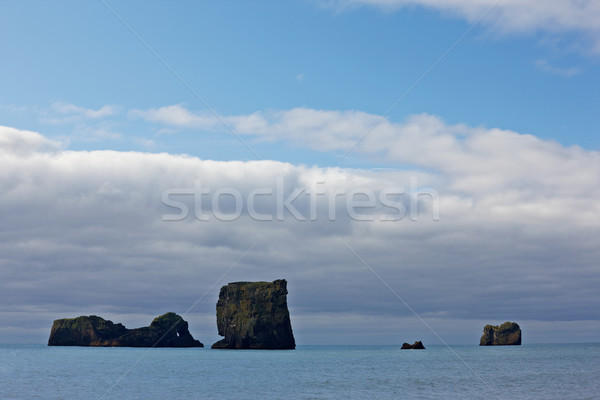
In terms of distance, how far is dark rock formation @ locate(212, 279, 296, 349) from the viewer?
190625 mm

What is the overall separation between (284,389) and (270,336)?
121 m

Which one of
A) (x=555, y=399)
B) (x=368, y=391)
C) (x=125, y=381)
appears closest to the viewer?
(x=555, y=399)

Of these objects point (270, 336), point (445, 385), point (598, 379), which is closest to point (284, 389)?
point (445, 385)

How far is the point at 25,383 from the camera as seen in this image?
7825cm

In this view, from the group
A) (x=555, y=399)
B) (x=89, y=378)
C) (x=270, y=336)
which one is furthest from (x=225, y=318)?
(x=555, y=399)

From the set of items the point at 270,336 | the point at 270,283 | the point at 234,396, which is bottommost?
the point at 234,396

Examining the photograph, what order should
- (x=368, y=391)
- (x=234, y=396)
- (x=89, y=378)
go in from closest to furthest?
(x=234, y=396) → (x=368, y=391) → (x=89, y=378)

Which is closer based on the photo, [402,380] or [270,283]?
[402,380]

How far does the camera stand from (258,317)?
190 meters

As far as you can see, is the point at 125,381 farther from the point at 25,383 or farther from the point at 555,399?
the point at 555,399

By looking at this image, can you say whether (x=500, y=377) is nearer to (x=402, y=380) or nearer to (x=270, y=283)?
(x=402, y=380)

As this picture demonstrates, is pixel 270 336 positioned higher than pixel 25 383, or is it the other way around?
pixel 270 336

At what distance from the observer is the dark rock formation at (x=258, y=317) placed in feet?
625

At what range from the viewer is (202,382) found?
269 feet
